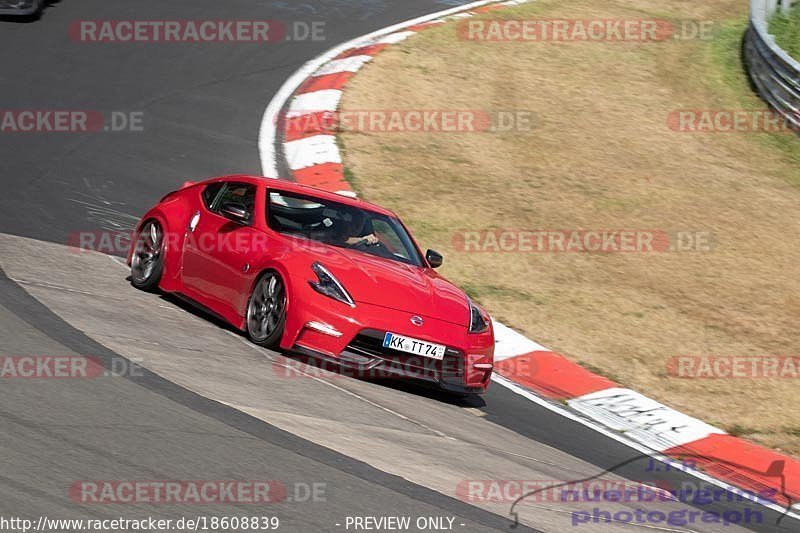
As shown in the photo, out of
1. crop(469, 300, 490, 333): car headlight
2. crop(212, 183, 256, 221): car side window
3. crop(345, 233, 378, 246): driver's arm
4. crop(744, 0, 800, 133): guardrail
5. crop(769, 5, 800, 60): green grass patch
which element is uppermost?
crop(769, 5, 800, 60): green grass patch

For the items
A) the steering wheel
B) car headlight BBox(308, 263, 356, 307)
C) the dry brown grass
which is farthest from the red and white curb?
car headlight BBox(308, 263, 356, 307)

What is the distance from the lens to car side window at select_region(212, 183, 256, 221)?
8809 mm

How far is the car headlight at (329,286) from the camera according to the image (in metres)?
7.69

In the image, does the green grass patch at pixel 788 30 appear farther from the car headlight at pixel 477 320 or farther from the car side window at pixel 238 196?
Result: the car side window at pixel 238 196

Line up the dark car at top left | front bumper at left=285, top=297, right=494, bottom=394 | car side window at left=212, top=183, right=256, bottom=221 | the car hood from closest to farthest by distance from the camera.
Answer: front bumper at left=285, top=297, right=494, bottom=394
the car hood
car side window at left=212, top=183, right=256, bottom=221
the dark car at top left

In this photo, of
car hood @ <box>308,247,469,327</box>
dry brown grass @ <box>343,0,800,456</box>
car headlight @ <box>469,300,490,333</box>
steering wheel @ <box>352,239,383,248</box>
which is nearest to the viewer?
car hood @ <box>308,247,469,327</box>

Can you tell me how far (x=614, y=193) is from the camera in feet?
45.4

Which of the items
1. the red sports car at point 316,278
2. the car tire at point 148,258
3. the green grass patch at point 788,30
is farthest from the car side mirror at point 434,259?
the green grass patch at point 788,30

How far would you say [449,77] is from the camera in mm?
16875

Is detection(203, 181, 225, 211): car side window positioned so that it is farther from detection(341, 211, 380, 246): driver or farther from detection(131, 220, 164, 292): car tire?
detection(341, 211, 380, 246): driver

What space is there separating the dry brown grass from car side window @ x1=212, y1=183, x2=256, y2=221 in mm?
2719

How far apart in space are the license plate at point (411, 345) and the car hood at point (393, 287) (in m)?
0.24

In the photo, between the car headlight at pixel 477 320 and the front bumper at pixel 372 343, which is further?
the car headlight at pixel 477 320

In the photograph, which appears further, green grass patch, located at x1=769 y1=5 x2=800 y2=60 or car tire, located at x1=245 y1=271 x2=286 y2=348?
green grass patch, located at x1=769 y1=5 x2=800 y2=60
